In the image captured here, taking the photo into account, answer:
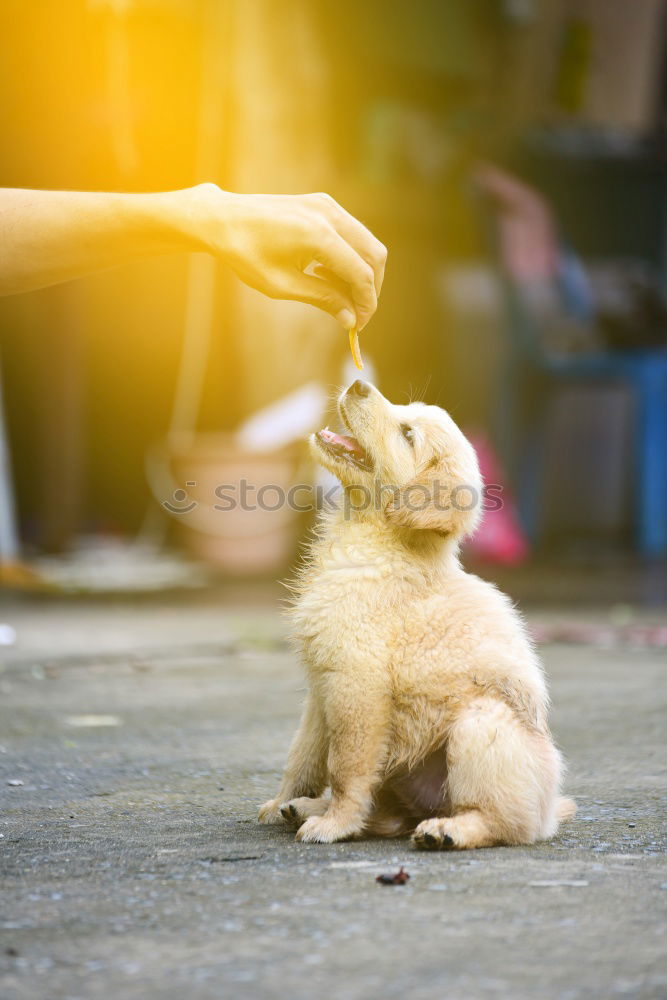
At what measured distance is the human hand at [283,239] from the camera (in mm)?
2881

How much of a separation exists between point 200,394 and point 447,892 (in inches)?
338

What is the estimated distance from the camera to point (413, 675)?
2.79 meters

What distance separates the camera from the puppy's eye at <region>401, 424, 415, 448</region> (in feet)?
10.1

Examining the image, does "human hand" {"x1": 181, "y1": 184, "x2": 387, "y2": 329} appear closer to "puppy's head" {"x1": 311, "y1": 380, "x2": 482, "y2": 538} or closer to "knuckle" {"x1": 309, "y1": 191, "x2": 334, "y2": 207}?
"knuckle" {"x1": 309, "y1": 191, "x2": 334, "y2": 207}

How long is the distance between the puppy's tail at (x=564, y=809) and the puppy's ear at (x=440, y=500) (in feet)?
1.98

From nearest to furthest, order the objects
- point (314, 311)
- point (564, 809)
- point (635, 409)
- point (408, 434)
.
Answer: point (564, 809) → point (408, 434) → point (635, 409) → point (314, 311)

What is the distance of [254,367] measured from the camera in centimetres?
1055

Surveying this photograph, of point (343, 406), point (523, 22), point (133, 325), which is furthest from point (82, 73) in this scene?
point (343, 406)

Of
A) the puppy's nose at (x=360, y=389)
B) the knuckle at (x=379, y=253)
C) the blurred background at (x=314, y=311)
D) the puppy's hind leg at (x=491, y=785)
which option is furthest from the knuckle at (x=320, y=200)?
the blurred background at (x=314, y=311)

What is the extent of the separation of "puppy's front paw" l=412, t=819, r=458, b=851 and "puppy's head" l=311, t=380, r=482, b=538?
1.98 ft

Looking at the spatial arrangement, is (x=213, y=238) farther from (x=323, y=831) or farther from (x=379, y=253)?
(x=323, y=831)

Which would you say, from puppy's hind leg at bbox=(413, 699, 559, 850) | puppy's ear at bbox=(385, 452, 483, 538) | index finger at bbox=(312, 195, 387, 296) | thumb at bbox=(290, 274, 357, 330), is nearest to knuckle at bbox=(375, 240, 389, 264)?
index finger at bbox=(312, 195, 387, 296)

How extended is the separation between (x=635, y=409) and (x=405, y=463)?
679cm

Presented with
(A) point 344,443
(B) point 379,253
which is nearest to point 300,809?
(A) point 344,443
